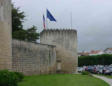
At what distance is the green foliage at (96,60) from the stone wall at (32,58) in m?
41.0

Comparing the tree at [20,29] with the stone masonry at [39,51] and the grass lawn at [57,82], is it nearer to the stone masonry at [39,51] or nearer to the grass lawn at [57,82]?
the stone masonry at [39,51]

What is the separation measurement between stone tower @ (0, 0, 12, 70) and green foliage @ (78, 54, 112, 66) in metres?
56.6

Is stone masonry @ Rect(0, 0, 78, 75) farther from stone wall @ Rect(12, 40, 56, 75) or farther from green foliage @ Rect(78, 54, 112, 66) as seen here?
green foliage @ Rect(78, 54, 112, 66)

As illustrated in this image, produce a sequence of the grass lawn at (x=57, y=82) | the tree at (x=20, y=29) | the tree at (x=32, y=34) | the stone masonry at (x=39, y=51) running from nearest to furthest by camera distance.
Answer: the grass lawn at (x=57, y=82)
the stone masonry at (x=39, y=51)
the tree at (x=20, y=29)
the tree at (x=32, y=34)

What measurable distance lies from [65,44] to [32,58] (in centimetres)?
1029

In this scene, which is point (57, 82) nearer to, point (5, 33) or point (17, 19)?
point (5, 33)

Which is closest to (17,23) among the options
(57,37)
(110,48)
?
(57,37)

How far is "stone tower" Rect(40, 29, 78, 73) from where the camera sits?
3709 centimetres

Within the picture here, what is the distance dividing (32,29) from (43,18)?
275 cm

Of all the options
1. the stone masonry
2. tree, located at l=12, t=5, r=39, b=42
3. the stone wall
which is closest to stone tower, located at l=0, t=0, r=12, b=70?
the stone masonry

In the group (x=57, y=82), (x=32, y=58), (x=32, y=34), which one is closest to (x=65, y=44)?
(x=32, y=34)

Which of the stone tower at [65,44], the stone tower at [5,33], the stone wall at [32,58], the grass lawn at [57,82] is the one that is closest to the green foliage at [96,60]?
the stone tower at [65,44]

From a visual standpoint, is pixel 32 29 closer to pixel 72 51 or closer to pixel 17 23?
pixel 17 23

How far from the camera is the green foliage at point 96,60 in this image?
73.8 metres
